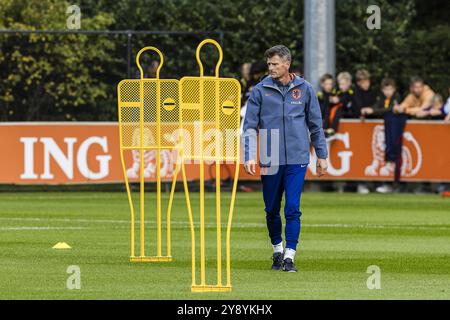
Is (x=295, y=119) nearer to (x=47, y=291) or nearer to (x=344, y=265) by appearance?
(x=344, y=265)

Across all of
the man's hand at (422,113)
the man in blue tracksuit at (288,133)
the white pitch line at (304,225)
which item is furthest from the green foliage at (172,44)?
the man in blue tracksuit at (288,133)

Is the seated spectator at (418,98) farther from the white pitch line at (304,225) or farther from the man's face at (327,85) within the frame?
the white pitch line at (304,225)

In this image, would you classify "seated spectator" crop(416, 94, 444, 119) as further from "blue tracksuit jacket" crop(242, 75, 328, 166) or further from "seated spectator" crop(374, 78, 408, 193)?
"blue tracksuit jacket" crop(242, 75, 328, 166)

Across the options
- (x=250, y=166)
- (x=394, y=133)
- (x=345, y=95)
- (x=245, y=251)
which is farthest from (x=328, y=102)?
(x=250, y=166)

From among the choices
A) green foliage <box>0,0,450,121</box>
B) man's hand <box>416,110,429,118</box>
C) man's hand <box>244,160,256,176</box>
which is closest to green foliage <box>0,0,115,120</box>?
green foliage <box>0,0,450,121</box>

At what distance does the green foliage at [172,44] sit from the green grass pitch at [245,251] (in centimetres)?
332

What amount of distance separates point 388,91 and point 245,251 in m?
12.7

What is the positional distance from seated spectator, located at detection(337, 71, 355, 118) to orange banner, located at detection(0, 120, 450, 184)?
303 millimetres

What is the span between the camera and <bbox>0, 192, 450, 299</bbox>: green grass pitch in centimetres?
1341

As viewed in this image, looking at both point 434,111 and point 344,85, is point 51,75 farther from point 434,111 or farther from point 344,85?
point 434,111

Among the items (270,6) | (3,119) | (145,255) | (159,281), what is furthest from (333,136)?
(159,281)

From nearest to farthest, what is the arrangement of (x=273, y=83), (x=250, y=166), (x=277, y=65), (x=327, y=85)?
(x=250, y=166) → (x=277, y=65) → (x=273, y=83) → (x=327, y=85)

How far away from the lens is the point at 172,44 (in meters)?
31.3

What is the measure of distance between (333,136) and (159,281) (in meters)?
15.8
